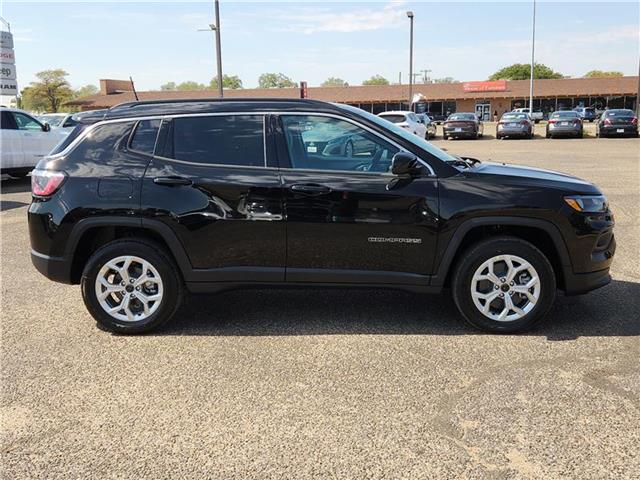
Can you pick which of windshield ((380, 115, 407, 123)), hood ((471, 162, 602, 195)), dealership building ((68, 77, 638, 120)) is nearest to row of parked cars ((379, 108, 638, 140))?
windshield ((380, 115, 407, 123))

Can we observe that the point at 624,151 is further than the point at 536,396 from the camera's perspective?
Yes

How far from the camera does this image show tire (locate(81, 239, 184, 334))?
4617 millimetres

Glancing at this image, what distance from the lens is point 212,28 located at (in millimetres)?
23344

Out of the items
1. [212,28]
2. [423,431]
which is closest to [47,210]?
[423,431]

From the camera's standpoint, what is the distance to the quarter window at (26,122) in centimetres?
1424

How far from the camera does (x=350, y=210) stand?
4.49m

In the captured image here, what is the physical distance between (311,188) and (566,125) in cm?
2927

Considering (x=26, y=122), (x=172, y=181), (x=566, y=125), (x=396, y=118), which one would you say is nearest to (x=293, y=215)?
(x=172, y=181)

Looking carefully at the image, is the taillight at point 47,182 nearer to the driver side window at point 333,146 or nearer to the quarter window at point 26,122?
the driver side window at point 333,146

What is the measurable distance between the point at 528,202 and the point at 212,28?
21335 mm

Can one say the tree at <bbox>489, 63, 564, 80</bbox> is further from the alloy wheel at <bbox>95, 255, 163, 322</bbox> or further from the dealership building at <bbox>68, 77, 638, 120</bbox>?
the alloy wheel at <bbox>95, 255, 163, 322</bbox>

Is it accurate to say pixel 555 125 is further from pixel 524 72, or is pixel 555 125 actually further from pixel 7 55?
pixel 524 72

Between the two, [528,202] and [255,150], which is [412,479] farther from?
[255,150]

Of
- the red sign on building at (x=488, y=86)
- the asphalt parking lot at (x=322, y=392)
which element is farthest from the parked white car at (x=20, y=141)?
the red sign on building at (x=488, y=86)
